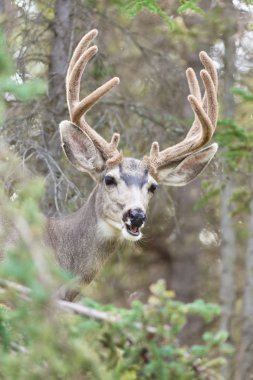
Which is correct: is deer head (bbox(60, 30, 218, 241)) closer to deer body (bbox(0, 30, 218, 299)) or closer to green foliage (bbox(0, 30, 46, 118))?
deer body (bbox(0, 30, 218, 299))

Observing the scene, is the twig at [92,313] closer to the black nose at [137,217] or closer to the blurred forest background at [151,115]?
the black nose at [137,217]

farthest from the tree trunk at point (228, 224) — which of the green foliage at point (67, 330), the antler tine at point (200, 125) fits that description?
the green foliage at point (67, 330)

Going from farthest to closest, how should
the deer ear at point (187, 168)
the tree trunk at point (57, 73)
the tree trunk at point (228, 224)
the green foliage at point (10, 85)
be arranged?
1. the tree trunk at point (228, 224)
2. the tree trunk at point (57, 73)
3. the deer ear at point (187, 168)
4. the green foliage at point (10, 85)

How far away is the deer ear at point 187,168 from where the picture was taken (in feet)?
31.0

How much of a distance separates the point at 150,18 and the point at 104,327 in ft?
36.0

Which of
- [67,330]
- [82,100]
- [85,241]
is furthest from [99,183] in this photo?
[67,330]

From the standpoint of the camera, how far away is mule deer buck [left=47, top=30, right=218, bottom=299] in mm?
8391

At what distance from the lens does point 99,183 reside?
28.9 feet

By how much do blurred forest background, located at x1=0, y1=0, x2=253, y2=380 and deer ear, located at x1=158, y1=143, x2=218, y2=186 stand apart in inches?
22.2

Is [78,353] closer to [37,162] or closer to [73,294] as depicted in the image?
[73,294]

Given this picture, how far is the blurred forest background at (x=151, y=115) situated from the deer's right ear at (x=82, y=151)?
1.73 feet

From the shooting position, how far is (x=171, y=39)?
49.4ft

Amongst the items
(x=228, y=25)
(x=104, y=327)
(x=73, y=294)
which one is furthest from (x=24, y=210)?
(x=228, y=25)

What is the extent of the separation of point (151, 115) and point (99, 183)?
363cm
